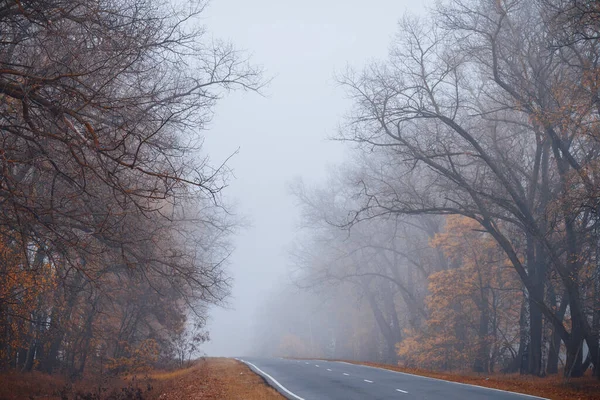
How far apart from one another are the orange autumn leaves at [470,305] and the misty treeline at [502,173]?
81 mm

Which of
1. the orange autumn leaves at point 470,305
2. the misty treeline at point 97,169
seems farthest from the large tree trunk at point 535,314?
the misty treeline at point 97,169

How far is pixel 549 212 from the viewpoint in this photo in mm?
16828

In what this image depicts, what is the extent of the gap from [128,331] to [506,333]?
19.8 meters

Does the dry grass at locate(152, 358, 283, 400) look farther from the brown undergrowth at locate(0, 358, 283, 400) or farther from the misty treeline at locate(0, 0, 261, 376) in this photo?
the misty treeline at locate(0, 0, 261, 376)

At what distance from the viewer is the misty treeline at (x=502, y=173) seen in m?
18.0

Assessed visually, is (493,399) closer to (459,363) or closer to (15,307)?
(15,307)

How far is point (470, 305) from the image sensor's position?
3269 centimetres

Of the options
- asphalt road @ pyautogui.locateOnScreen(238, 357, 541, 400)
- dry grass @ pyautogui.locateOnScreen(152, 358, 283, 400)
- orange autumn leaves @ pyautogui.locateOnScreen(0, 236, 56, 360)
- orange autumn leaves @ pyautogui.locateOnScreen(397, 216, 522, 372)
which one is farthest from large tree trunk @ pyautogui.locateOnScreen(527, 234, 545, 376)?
orange autumn leaves @ pyautogui.locateOnScreen(0, 236, 56, 360)

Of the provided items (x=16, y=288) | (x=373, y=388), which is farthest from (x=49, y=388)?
(x=373, y=388)

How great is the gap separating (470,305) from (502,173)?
12.7m

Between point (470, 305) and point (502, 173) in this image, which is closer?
point (502, 173)

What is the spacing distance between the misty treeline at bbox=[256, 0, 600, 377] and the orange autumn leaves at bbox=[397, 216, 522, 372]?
3.2 inches

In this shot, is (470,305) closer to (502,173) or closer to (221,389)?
(502,173)

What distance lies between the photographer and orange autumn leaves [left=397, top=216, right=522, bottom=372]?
30750 millimetres
